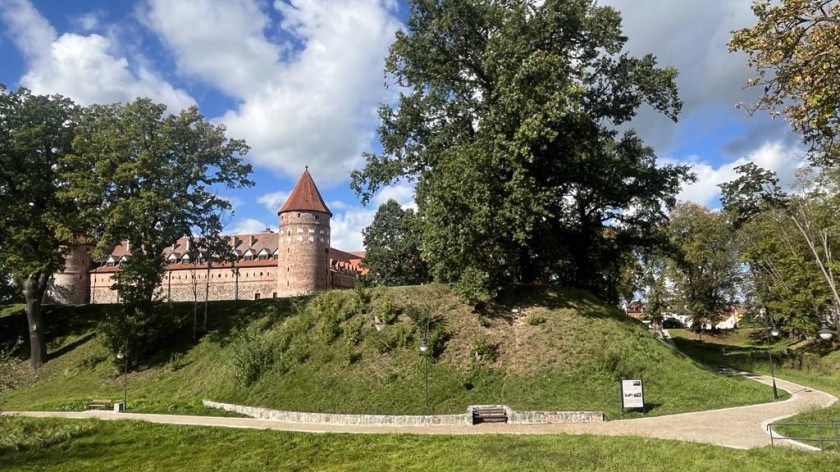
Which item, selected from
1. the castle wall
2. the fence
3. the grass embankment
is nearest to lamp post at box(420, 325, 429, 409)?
the fence

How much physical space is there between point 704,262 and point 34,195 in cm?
5486

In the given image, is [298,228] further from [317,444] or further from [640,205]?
[317,444]

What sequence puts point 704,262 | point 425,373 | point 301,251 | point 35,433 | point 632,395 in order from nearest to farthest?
point 35,433 → point 632,395 → point 425,373 → point 704,262 → point 301,251

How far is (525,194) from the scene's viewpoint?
901 inches

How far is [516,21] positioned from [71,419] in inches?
926

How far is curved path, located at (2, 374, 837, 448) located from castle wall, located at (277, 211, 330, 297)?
4347 centimetres

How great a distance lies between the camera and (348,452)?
14.3 metres

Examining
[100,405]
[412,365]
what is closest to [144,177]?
[100,405]

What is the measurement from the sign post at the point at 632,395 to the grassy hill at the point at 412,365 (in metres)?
0.49

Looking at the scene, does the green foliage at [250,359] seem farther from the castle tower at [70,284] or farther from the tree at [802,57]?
the castle tower at [70,284]

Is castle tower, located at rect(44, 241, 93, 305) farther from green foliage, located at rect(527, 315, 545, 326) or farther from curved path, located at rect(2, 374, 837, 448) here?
green foliage, located at rect(527, 315, 545, 326)

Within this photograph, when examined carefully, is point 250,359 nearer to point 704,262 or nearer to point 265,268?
point 704,262

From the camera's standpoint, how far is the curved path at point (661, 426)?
14.5 meters

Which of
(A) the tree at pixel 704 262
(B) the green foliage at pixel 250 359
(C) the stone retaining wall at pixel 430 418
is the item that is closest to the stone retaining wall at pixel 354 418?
(C) the stone retaining wall at pixel 430 418
